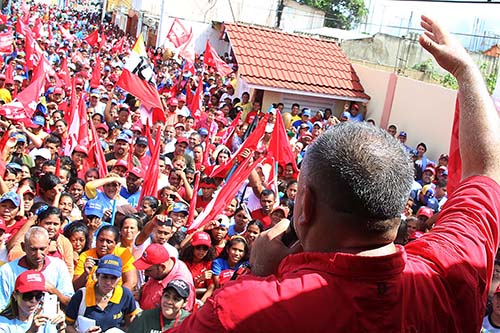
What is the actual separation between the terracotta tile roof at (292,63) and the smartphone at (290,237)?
43.1ft

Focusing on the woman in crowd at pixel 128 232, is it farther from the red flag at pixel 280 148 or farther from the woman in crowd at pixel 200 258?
the red flag at pixel 280 148

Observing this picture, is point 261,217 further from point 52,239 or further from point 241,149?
point 52,239

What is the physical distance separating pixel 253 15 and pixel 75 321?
97.0ft

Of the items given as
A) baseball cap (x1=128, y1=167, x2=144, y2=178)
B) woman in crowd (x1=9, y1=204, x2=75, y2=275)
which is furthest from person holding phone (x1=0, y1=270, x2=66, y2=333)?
baseball cap (x1=128, y1=167, x2=144, y2=178)

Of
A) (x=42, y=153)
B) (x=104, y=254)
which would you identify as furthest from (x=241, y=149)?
(x=104, y=254)

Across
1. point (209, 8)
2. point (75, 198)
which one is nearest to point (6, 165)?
point (75, 198)

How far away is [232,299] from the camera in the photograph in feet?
3.34

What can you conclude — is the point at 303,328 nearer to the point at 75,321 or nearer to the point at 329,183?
the point at 329,183

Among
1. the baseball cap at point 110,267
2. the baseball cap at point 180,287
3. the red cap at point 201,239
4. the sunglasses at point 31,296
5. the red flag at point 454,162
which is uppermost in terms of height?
the red flag at point 454,162

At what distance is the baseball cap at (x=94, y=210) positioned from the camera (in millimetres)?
5516

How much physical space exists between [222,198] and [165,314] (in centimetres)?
A: 218

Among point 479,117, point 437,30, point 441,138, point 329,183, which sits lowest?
point 441,138

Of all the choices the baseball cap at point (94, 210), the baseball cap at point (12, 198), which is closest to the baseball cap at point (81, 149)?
the baseball cap at point (94, 210)

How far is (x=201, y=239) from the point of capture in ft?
17.4
